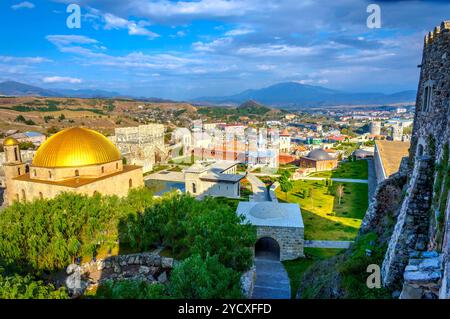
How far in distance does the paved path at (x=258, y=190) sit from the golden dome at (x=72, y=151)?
16176 millimetres

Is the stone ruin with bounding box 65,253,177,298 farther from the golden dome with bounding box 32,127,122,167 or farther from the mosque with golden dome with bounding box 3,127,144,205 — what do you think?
the golden dome with bounding box 32,127,122,167

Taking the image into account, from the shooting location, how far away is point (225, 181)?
111 feet

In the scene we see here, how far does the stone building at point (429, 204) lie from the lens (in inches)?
212

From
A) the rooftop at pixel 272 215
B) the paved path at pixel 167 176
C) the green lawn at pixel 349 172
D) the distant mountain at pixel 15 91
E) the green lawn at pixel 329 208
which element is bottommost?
the green lawn at pixel 329 208

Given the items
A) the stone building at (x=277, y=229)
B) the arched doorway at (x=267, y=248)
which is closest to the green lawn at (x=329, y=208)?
the arched doorway at (x=267, y=248)

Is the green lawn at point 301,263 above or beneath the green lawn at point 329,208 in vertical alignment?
beneath

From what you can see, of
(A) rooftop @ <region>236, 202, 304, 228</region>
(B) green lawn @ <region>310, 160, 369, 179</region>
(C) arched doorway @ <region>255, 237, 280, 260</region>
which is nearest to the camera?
(A) rooftop @ <region>236, 202, 304, 228</region>

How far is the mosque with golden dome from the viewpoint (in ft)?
70.9

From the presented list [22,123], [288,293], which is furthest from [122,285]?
[22,123]

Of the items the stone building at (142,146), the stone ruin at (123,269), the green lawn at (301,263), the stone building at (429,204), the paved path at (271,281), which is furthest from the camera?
the stone building at (142,146)

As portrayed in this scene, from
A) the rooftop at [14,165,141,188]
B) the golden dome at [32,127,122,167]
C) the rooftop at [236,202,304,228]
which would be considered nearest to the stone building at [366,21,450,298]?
the rooftop at [236,202,304,228]

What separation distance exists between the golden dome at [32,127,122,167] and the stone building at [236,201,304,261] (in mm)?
11386

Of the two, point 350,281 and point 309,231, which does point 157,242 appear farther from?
point 309,231

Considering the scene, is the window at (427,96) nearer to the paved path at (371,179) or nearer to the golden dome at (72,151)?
the golden dome at (72,151)
